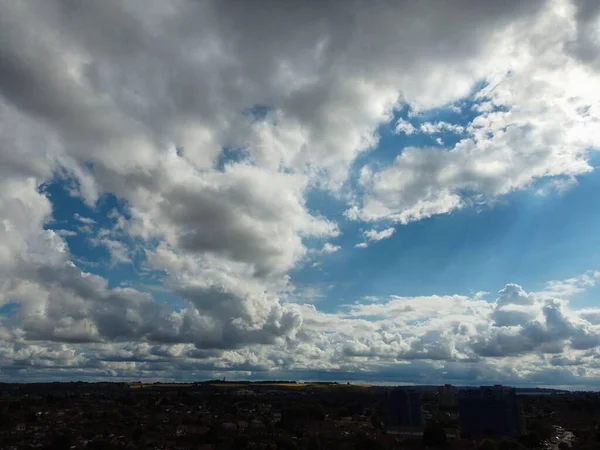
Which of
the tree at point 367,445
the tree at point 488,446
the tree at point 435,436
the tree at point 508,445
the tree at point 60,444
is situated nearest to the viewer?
the tree at point 488,446

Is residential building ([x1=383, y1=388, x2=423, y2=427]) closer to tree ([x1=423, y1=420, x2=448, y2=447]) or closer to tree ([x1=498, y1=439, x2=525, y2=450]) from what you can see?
tree ([x1=423, y1=420, x2=448, y2=447])

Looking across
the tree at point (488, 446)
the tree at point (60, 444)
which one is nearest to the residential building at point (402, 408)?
the tree at point (488, 446)

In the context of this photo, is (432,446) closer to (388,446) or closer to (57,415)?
(388,446)

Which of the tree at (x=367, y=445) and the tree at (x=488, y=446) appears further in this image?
the tree at (x=367, y=445)

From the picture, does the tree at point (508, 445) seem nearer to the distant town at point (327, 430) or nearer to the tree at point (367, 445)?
the distant town at point (327, 430)

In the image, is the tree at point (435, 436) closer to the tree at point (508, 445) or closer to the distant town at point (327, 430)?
the distant town at point (327, 430)

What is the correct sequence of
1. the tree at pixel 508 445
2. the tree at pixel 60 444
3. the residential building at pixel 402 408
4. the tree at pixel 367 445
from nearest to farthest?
the tree at pixel 508 445 → the tree at pixel 367 445 → the tree at pixel 60 444 → the residential building at pixel 402 408

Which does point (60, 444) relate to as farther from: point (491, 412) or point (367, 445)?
point (491, 412)

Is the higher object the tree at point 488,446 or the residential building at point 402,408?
the residential building at point 402,408

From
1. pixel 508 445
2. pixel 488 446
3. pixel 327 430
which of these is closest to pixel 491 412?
pixel 508 445

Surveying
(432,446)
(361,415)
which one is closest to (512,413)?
(432,446)

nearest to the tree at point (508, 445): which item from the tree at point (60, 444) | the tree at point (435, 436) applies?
the tree at point (435, 436)

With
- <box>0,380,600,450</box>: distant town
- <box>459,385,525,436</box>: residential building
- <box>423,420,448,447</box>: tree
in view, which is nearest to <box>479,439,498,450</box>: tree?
<box>0,380,600,450</box>: distant town
